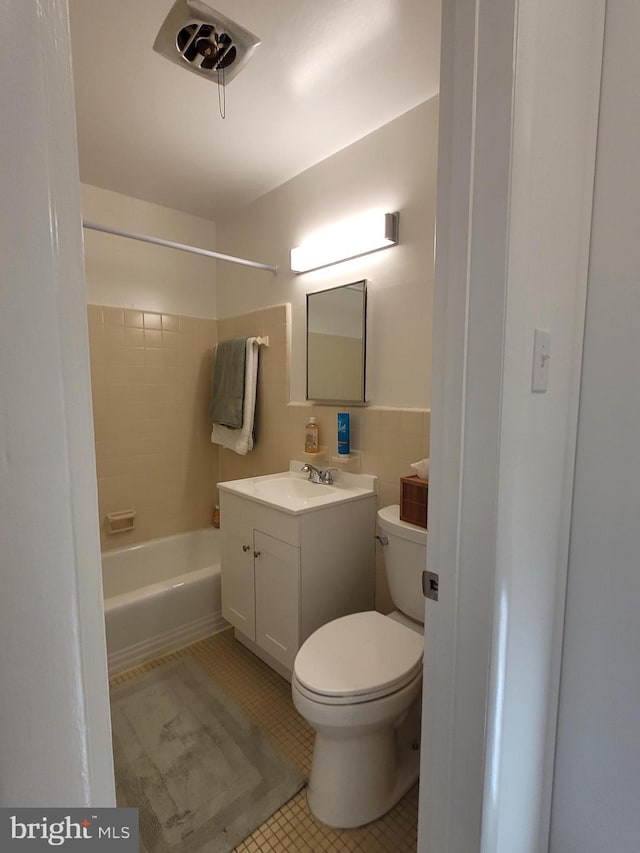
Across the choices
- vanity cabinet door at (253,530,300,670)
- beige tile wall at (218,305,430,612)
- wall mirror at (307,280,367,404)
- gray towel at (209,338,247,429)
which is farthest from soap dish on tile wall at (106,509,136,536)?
wall mirror at (307,280,367,404)

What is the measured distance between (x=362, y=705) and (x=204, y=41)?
6.69 feet

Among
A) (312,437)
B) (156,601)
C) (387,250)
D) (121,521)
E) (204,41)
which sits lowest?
(156,601)

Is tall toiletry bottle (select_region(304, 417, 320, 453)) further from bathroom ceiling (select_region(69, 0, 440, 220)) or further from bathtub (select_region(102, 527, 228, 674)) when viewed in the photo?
bathroom ceiling (select_region(69, 0, 440, 220))

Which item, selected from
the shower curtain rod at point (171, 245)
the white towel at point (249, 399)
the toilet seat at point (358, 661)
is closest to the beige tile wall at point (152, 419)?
the white towel at point (249, 399)

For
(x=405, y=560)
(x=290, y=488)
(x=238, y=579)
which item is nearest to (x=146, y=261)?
(x=290, y=488)

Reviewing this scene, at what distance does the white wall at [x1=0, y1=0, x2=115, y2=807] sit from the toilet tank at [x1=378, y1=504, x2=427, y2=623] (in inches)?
47.8

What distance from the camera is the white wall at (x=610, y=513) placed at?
2.89ft

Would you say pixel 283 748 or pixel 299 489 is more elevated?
pixel 299 489

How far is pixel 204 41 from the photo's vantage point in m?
1.29

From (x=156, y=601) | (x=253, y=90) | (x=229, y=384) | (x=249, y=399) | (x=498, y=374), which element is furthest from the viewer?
(x=229, y=384)

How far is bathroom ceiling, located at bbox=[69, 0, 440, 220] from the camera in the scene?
1.21 meters

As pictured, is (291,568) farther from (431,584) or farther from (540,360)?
(540,360)

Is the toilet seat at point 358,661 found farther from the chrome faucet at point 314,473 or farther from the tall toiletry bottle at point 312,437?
the tall toiletry bottle at point 312,437

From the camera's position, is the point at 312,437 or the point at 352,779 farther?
the point at 312,437
